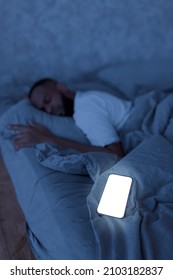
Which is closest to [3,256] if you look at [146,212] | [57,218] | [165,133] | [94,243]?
[57,218]

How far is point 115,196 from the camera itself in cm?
101

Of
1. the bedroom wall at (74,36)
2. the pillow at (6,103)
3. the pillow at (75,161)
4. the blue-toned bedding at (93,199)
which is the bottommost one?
the blue-toned bedding at (93,199)

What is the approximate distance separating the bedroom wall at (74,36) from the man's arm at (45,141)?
607 millimetres

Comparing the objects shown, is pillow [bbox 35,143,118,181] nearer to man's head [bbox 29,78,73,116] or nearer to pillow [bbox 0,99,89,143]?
pillow [bbox 0,99,89,143]

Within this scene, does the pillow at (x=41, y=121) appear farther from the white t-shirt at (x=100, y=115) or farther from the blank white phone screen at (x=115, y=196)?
the blank white phone screen at (x=115, y=196)

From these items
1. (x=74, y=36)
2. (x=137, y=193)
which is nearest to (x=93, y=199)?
(x=137, y=193)

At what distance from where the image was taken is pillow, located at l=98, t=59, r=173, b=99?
6.39 feet

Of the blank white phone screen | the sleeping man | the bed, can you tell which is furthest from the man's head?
the blank white phone screen

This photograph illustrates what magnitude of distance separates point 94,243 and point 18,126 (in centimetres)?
72

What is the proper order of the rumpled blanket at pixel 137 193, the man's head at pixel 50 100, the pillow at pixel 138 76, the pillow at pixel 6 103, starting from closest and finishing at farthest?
the rumpled blanket at pixel 137 193 → the man's head at pixel 50 100 → the pillow at pixel 6 103 → the pillow at pixel 138 76

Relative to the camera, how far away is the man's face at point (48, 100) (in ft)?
5.39

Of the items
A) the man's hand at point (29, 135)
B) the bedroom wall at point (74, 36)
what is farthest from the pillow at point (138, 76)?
the man's hand at point (29, 135)

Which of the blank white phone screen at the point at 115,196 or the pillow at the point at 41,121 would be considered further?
Answer: the pillow at the point at 41,121

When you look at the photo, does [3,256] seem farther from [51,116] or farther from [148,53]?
[148,53]
